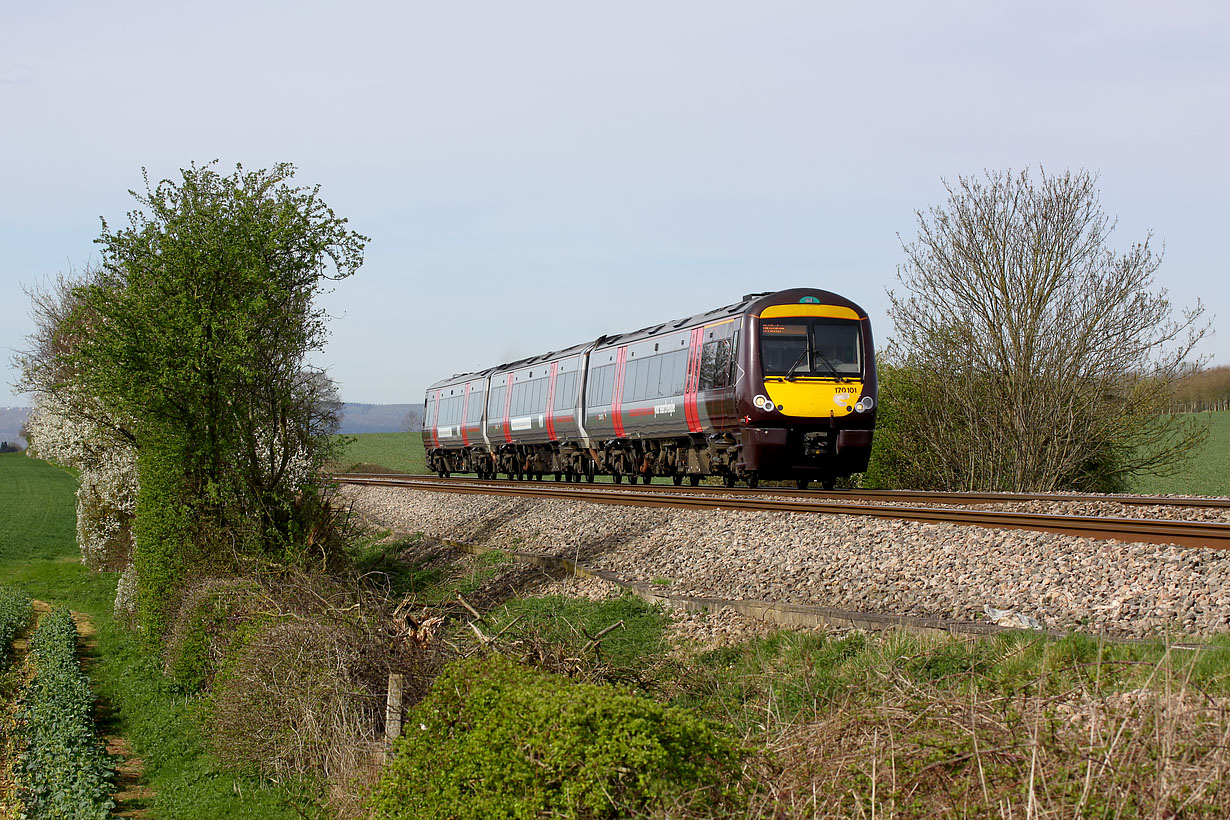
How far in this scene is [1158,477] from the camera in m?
26.9

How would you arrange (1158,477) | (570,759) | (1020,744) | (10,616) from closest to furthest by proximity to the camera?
(1020,744), (570,759), (10,616), (1158,477)

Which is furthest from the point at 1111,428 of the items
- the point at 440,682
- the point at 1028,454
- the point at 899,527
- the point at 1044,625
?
the point at 440,682

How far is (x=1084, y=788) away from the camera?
382cm

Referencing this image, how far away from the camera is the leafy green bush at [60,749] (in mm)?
9086

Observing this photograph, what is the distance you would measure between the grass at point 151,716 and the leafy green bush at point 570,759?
295 centimetres

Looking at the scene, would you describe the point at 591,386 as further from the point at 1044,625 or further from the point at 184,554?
the point at 1044,625

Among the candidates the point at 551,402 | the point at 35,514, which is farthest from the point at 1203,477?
the point at 35,514

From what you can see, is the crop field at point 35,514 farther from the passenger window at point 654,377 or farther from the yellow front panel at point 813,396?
the yellow front panel at point 813,396

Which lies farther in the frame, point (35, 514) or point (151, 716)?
point (35, 514)

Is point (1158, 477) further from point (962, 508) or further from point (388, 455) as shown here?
point (388, 455)

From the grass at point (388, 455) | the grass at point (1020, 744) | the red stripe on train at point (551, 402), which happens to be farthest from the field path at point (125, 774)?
the grass at point (388, 455)

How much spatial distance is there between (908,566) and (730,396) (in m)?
8.91

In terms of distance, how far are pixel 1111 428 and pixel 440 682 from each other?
67.2 feet

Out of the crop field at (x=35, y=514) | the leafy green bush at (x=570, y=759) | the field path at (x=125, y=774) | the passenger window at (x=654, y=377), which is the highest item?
the passenger window at (x=654, y=377)
